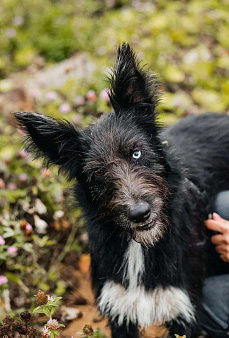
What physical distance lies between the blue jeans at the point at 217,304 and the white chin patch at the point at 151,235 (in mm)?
890

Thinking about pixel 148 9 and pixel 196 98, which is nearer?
pixel 196 98

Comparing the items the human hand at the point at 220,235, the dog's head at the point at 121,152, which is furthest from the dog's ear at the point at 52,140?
the human hand at the point at 220,235

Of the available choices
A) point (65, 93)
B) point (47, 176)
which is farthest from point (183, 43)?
point (47, 176)

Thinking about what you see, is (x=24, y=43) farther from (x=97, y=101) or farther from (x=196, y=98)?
(x=196, y=98)

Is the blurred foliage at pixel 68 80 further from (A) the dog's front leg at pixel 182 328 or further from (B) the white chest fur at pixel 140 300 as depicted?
(A) the dog's front leg at pixel 182 328

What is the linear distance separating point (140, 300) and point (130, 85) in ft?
5.08

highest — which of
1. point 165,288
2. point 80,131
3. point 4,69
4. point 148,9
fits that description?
point 148,9

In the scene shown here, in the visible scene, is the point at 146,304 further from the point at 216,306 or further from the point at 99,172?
the point at 99,172

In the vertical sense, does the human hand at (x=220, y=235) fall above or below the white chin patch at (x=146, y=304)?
above

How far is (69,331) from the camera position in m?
3.73

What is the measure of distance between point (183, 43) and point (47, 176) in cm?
374

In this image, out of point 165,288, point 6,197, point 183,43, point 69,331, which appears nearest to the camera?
point 165,288

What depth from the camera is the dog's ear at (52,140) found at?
2.78 metres

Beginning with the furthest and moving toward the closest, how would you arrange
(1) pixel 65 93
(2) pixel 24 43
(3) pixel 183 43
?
(2) pixel 24 43 < (3) pixel 183 43 < (1) pixel 65 93
